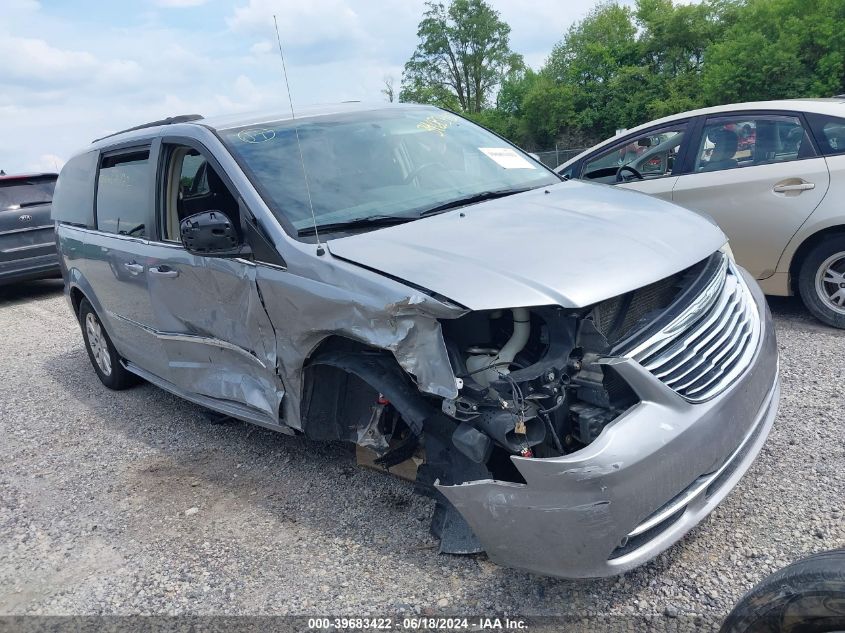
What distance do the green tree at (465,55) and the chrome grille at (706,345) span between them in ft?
184

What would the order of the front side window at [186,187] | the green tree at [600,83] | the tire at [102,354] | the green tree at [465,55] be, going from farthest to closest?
the green tree at [465,55] < the green tree at [600,83] < the tire at [102,354] < the front side window at [186,187]

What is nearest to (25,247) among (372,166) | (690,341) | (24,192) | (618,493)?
(24,192)

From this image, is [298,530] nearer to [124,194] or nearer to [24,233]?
[124,194]

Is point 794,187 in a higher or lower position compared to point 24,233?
higher

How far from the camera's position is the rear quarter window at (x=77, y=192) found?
539 cm

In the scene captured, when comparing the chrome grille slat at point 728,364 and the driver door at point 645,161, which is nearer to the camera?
the chrome grille slat at point 728,364

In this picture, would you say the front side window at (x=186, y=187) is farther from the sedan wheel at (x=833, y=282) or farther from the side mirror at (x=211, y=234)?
the sedan wheel at (x=833, y=282)

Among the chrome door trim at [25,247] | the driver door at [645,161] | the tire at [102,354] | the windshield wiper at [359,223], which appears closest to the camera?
the windshield wiper at [359,223]

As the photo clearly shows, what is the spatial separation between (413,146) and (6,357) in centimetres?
563

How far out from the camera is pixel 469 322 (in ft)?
9.02

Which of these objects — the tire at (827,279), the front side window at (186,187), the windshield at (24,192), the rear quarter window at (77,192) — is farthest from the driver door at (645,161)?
the windshield at (24,192)

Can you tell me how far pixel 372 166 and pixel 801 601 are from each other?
2.83m

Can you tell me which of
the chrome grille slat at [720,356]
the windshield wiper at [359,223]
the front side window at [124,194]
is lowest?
the chrome grille slat at [720,356]

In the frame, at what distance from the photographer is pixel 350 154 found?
150 inches
